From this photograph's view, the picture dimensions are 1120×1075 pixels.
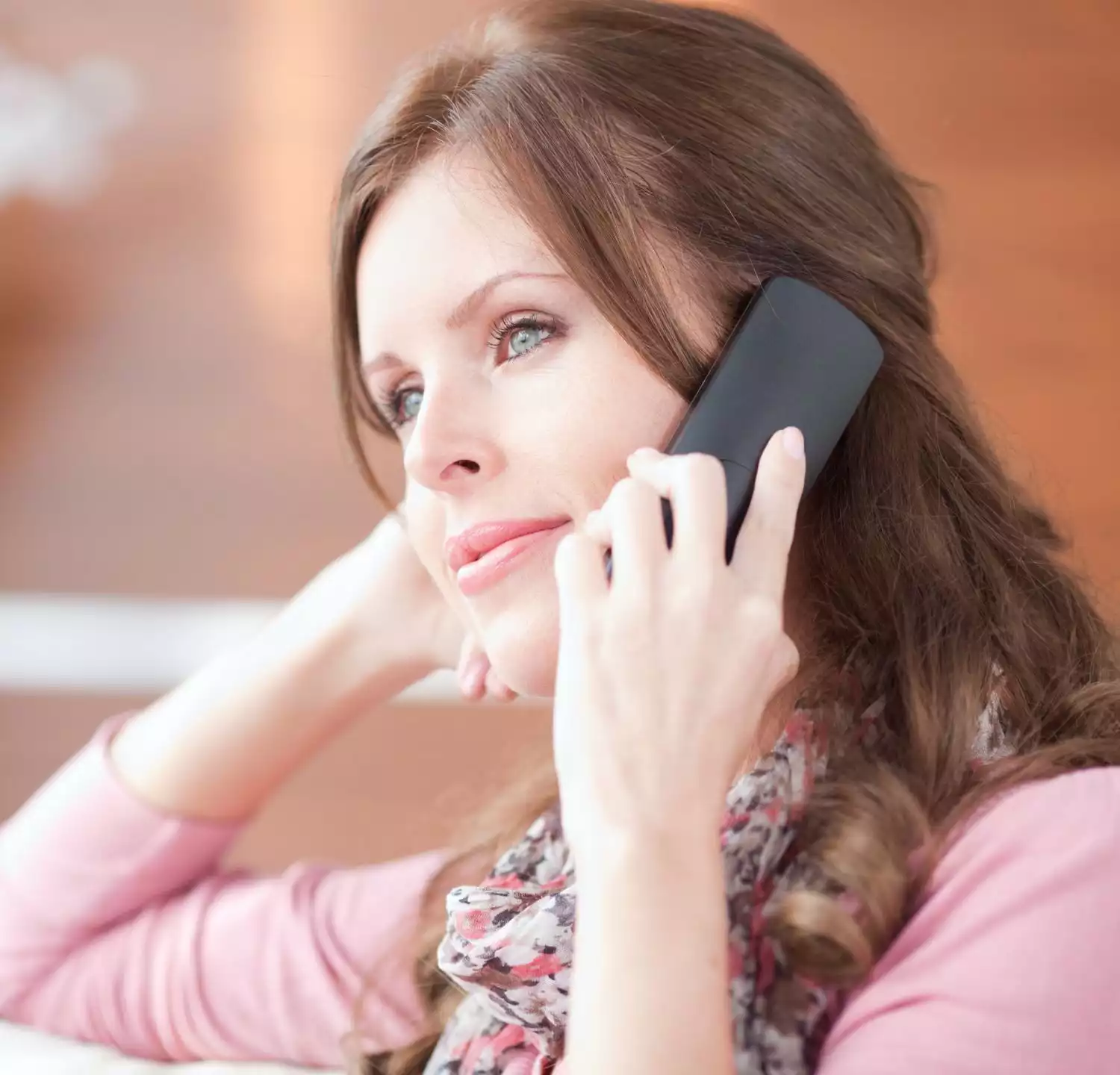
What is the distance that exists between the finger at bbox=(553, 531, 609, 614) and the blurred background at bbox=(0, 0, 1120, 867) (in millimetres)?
694

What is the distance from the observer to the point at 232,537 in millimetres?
1330

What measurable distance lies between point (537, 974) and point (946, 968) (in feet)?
0.78

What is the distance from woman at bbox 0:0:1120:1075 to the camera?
1.87 ft

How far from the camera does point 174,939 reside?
100 cm

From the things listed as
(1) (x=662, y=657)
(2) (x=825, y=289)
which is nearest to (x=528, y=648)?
(1) (x=662, y=657)

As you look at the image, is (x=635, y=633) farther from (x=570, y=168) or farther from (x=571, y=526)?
(x=570, y=168)

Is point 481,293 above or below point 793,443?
above

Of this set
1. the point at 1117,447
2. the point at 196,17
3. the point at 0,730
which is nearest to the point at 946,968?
the point at 1117,447

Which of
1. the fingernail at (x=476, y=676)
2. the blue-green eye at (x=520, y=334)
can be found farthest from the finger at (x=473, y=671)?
the blue-green eye at (x=520, y=334)

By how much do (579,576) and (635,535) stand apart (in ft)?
0.12

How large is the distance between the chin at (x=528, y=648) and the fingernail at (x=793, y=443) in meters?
0.17

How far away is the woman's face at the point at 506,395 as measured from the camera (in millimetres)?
723

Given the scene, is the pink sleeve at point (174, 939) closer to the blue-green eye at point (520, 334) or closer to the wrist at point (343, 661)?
the wrist at point (343, 661)

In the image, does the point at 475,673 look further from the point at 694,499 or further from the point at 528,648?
the point at 694,499
